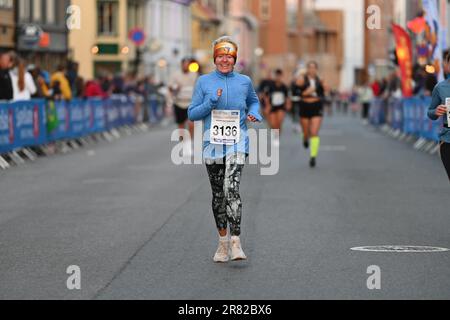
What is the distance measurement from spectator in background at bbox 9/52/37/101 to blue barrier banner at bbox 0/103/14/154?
5.00 feet

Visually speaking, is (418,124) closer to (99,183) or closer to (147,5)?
(99,183)

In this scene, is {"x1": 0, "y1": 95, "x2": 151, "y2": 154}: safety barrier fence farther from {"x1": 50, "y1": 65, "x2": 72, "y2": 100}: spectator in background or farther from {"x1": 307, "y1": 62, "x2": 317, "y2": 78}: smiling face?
{"x1": 307, "y1": 62, "x2": 317, "y2": 78}: smiling face

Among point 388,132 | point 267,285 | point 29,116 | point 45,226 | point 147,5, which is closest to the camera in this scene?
point 267,285

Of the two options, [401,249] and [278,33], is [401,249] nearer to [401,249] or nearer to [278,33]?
[401,249]

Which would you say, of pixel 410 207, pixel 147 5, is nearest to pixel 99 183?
pixel 410 207

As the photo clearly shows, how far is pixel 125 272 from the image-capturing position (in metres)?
9.88

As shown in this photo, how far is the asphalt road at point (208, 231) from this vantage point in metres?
9.21

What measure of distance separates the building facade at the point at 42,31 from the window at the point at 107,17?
1214 centimetres

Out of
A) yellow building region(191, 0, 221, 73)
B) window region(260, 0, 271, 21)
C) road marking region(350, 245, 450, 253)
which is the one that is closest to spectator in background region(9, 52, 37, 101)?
road marking region(350, 245, 450, 253)

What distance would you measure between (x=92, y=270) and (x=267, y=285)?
147 centimetres

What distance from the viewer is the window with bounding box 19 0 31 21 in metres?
49.5

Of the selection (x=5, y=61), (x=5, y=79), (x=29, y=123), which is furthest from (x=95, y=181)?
(x=29, y=123)

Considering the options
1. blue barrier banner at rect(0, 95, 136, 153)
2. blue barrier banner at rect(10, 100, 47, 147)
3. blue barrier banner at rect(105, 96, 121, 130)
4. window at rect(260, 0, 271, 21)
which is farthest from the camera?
window at rect(260, 0, 271, 21)

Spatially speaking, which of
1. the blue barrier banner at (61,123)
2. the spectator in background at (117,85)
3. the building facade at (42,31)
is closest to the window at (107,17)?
the building facade at (42,31)
